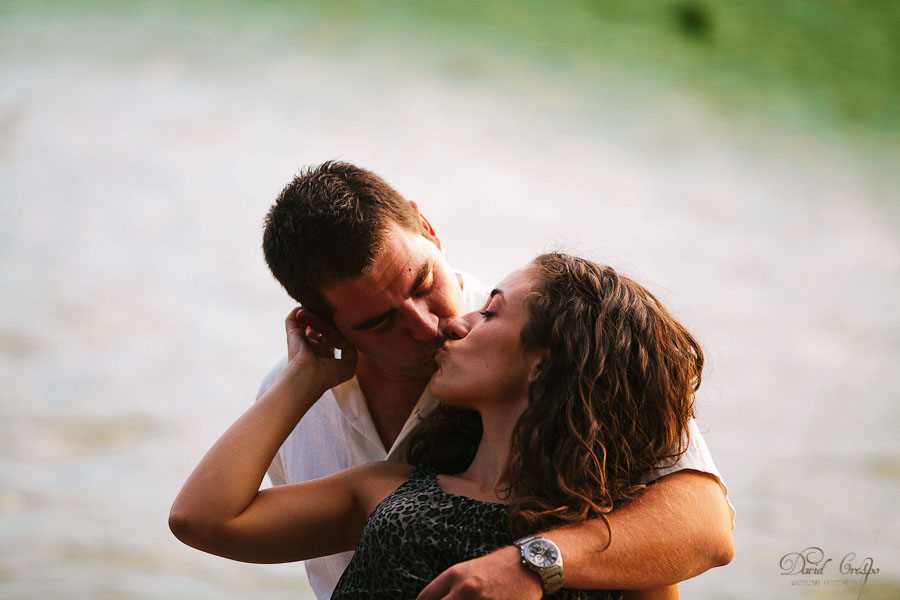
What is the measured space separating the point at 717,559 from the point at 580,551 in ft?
1.00

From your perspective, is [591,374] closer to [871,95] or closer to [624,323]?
[624,323]

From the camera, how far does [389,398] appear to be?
2260 mm

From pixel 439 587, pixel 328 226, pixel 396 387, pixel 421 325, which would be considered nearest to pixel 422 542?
pixel 439 587

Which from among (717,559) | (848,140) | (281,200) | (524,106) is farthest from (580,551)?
(848,140)

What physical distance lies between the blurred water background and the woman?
2312 mm

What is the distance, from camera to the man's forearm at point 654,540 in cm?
159

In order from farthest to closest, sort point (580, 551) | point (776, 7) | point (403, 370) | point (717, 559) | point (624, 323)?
point (776, 7) → point (403, 370) → point (624, 323) → point (717, 559) → point (580, 551)

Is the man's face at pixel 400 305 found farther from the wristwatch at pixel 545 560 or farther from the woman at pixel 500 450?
the wristwatch at pixel 545 560

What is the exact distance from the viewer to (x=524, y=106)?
4.58 metres

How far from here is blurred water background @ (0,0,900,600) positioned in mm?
4195
